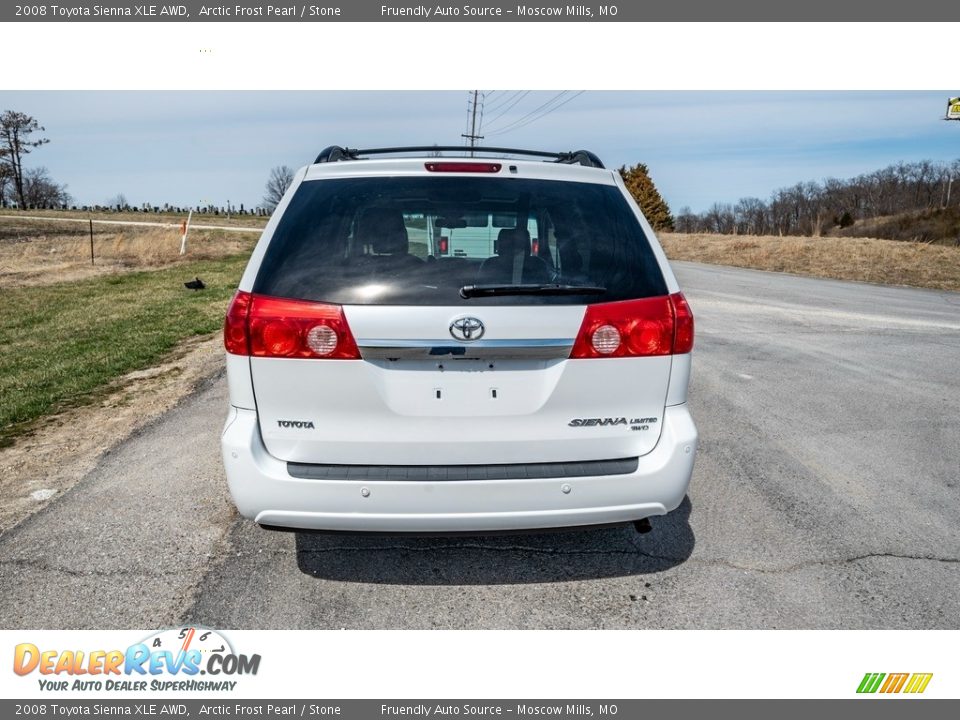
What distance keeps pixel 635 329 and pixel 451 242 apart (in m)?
0.91

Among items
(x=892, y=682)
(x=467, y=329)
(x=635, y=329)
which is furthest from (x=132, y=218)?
(x=892, y=682)

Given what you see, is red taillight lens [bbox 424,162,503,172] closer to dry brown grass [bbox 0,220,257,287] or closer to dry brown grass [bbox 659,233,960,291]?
dry brown grass [bbox 0,220,257,287]

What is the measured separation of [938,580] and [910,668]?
716mm

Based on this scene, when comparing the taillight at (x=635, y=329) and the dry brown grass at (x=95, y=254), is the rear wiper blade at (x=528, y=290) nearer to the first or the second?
the taillight at (x=635, y=329)

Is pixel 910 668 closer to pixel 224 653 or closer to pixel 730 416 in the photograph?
pixel 224 653

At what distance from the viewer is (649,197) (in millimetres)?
70000

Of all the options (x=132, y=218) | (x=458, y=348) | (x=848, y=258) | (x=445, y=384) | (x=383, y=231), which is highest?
(x=132, y=218)

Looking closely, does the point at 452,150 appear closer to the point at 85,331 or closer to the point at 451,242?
the point at 451,242

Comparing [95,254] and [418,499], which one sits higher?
[95,254]

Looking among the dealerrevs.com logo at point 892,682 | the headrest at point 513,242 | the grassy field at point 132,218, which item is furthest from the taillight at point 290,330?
the grassy field at point 132,218

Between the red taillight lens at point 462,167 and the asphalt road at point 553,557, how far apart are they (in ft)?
5.84

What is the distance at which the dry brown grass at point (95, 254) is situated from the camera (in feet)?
65.3

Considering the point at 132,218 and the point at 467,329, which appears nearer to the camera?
the point at 467,329

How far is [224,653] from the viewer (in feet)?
8.91
